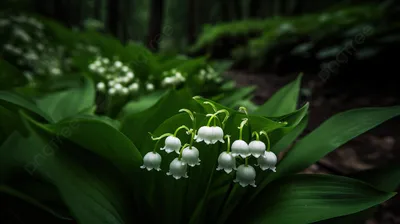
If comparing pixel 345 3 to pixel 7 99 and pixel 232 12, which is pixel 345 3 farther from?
pixel 232 12

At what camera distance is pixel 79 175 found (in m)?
1.24

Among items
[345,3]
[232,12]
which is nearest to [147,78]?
[345,3]

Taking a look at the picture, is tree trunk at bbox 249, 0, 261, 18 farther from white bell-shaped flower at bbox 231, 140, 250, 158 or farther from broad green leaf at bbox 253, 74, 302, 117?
A: white bell-shaped flower at bbox 231, 140, 250, 158

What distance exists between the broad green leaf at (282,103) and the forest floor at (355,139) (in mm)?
737

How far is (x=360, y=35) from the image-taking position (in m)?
4.08

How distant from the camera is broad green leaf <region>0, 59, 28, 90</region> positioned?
2.34 metres

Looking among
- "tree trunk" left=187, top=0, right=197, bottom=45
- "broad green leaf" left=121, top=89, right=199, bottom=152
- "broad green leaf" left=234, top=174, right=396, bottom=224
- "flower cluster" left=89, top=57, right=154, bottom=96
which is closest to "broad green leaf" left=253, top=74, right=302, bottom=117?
"broad green leaf" left=234, top=174, right=396, bottom=224

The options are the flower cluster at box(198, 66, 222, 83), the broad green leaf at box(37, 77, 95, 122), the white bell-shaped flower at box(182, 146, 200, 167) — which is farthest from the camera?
the flower cluster at box(198, 66, 222, 83)

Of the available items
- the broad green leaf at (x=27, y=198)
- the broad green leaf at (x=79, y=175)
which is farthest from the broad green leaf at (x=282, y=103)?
the broad green leaf at (x=27, y=198)

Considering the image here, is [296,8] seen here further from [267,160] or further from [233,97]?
[267,160]

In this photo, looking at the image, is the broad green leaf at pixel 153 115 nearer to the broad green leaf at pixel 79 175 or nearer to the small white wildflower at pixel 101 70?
the broad green leaf at pixel 79 175

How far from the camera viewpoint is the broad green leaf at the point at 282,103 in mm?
1753

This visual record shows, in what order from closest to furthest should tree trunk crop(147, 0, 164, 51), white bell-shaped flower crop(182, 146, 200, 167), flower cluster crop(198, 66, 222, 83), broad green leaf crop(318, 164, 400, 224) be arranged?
white bell-shaped flower crop(182, 146, 200, 167), broad green leaf crop(318, 164, 400, 224), flower cluster crop(198, 66, 222, 83), tree trunk crop(147, 0, 164, 51)

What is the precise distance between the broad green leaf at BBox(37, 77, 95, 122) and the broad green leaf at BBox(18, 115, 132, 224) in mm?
644
